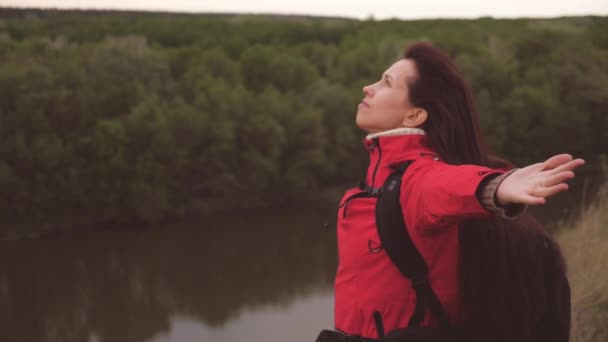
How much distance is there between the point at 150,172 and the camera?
18438 millimetres

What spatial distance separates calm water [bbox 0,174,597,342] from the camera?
1210cm

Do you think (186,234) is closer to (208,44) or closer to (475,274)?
(208,44)

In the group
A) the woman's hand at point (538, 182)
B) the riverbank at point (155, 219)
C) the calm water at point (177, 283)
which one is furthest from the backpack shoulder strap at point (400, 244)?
the riverbank at point (155, 219)

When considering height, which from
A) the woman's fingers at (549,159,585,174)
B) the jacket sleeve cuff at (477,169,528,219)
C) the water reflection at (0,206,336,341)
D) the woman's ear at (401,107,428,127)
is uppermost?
the woman's ear at (401,107,428,127)

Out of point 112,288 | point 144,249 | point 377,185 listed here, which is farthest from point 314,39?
point 377,185

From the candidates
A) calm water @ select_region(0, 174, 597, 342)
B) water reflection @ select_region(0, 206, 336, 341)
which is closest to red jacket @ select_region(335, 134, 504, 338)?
calm water @ select_region(0, 174, 597, 342)

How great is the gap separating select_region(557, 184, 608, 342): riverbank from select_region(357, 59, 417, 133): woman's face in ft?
6.54

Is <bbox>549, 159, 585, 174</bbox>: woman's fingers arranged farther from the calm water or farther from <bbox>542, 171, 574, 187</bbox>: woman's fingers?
the calm water

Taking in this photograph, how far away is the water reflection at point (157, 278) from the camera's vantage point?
1251 centimetres

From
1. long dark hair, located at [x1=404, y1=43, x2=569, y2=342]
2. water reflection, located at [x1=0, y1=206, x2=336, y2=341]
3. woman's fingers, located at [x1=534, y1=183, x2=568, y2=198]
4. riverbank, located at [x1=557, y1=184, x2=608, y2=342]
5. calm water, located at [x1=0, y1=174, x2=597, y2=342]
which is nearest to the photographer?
woman's fingers, located at [x1=534, y1=183, x2=568, y2=198]

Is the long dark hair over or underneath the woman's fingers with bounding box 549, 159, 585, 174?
underneath

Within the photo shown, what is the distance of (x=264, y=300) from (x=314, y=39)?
71.8 ft

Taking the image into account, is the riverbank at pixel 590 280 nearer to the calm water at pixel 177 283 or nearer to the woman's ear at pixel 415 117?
the woman's ear at pixel 415 117

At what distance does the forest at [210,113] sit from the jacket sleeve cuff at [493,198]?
49.0 feet
